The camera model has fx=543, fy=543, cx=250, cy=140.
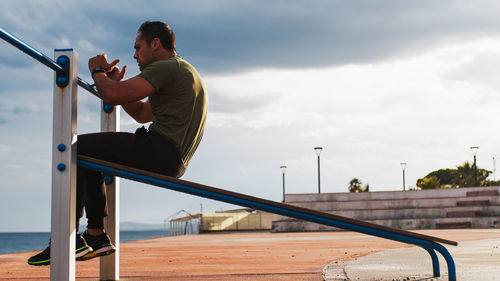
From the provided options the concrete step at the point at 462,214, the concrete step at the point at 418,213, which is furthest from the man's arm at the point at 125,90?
the concrete step at the point at 462,214

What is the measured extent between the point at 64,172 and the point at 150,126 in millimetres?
548

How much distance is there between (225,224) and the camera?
3222 cm

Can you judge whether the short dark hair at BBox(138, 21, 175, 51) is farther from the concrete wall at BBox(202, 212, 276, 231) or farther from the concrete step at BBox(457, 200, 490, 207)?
the concrete wall at BBox(202, 212, 276, 231)

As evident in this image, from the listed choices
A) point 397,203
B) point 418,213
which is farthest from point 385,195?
point 418,213

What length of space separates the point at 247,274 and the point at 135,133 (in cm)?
147

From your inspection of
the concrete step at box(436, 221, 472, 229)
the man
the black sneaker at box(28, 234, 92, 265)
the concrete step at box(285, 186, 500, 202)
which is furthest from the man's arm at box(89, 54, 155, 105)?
the concrete step at box(285, 186, 500, 202)

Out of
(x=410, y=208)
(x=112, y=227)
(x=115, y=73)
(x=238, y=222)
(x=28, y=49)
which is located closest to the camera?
(x=28, y=49)

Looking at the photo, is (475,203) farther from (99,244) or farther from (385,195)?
(99,244)

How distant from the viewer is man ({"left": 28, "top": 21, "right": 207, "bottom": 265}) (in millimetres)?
2826

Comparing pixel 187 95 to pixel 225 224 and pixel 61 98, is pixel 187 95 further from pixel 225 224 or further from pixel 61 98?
pixel 225 224

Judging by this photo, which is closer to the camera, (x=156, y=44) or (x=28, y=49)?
(x=28, y=49)

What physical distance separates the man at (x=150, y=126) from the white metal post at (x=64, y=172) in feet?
0.44

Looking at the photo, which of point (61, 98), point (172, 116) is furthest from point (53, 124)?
point (172, 116)

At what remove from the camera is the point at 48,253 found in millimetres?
2742
